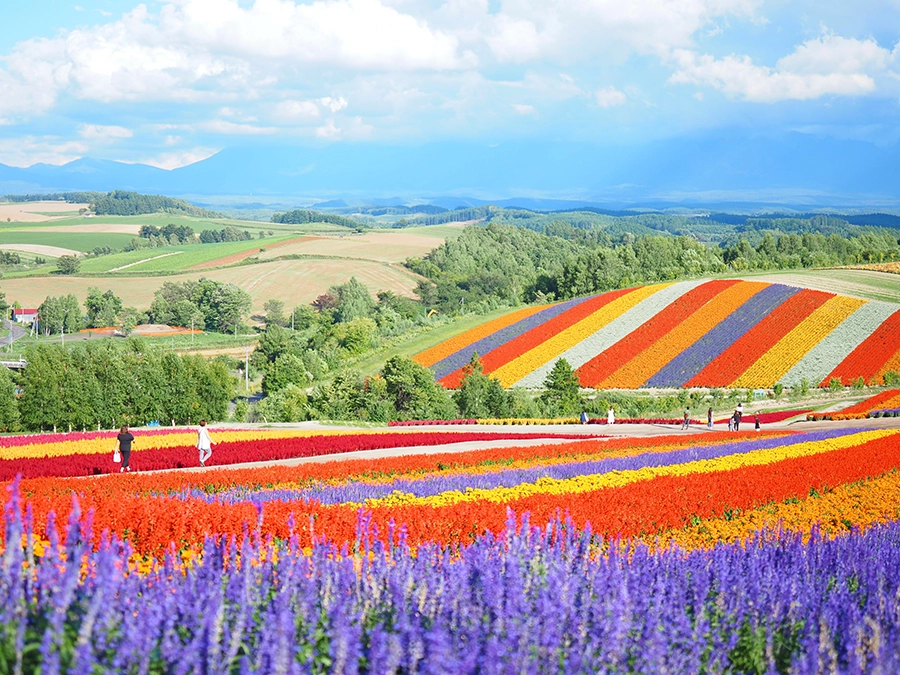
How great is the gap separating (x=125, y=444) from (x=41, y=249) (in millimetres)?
155037

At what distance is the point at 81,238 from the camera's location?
178375mm

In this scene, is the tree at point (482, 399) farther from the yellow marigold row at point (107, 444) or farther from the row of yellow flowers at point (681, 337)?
the yellow marigold row at point (107, 444)

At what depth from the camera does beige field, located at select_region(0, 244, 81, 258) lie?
15675cm

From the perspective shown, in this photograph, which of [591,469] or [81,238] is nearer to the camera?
[591,469]

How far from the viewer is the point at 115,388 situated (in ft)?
149

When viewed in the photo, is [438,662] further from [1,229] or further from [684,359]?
[1,229]

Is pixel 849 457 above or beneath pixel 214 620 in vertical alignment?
beneath

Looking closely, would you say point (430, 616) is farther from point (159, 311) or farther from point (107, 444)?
point (159, 311)

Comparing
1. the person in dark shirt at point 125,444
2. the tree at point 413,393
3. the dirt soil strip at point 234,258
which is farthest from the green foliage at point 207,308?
the person in dark shirt at point 125,444

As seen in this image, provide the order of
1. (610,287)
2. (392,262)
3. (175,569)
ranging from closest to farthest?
(175,569) → (610,287) → (392,262)

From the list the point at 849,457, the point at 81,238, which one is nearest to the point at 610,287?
the point at 849,457

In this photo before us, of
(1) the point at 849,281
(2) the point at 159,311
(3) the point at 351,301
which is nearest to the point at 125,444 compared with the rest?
(1) the point at 849,281

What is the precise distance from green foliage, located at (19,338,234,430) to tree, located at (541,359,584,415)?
17.1 metres

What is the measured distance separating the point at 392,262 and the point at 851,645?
135 meters
